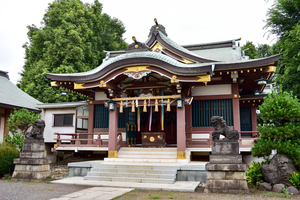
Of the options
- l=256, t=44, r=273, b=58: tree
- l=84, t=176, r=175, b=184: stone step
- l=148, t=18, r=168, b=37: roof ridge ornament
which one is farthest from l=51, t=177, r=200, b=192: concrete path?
l=256, t=44, r=273, b=58: tree

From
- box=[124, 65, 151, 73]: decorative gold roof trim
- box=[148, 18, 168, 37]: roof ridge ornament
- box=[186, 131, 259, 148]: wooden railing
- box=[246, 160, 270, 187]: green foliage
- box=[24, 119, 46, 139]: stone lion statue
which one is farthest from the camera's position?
box=[148, 18, 168, 37]: roof ridge ornament

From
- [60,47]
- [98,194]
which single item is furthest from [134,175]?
[60,47]

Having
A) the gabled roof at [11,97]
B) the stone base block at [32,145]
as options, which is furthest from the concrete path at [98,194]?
the gabled roof at [11,97]

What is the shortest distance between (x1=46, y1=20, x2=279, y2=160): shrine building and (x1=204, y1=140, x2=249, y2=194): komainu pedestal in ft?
12.1

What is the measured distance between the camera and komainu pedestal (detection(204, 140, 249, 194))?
275 inches

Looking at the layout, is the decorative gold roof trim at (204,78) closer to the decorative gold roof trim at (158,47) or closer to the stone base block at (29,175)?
the decorative gold roof trim at (158,47)

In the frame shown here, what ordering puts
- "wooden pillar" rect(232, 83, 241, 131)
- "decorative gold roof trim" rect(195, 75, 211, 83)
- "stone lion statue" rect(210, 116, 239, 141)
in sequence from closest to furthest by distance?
"stone lion statue" rect(210, 116, 239, 141)
"decorative gold roof trim" rect(195, 75, 211, 83)
"wooden pillar" rect(232, 83, 241, 131)

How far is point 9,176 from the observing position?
32.3 ft

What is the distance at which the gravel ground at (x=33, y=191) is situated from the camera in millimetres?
6535

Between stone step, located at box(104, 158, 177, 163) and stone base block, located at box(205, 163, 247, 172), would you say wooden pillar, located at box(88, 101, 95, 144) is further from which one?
stone base block, located at box(205, 163, 247, 172)

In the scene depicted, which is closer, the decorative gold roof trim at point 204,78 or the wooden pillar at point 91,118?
the decorative gold roof trim at point 204,78

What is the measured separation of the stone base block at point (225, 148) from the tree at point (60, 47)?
1771 cm

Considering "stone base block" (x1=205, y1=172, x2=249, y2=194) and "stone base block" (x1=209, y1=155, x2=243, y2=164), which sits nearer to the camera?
"stone base block" (x1=205, y1=172, x2=249, y2=194)

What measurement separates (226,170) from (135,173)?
3.46 metres
